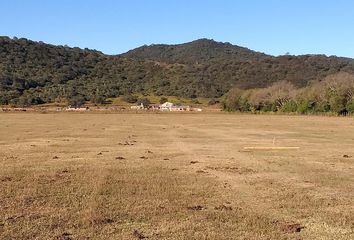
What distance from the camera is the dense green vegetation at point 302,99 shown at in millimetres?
103375

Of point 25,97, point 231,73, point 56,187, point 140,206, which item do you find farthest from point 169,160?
point 231,73

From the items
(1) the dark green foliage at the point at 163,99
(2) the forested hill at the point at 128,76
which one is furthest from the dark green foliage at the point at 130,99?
(1) the dark green foliage at the point at 163,99

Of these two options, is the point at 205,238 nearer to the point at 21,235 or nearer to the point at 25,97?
the point at 21,235

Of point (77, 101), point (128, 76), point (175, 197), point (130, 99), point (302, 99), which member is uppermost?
point (128, 76)

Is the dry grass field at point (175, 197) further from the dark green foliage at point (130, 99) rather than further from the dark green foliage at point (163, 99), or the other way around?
the dark green foliage at point (163, 99)

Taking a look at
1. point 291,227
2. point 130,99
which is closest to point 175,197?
point 291,227

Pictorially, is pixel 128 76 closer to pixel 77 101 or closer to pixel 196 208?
pixel 77 101

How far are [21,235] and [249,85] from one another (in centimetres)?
16389

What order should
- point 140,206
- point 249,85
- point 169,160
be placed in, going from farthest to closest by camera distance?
point 249,85 < point 169,160 < point 140,206

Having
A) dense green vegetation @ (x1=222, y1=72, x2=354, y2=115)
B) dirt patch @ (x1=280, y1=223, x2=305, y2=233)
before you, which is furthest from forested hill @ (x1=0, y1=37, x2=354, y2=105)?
dirt patch @ (x1=280, y1=223, x2=305, y2=233)

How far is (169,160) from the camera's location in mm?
20375

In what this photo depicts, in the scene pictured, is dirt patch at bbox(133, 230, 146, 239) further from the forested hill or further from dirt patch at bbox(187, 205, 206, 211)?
the forested hill

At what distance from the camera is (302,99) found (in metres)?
115

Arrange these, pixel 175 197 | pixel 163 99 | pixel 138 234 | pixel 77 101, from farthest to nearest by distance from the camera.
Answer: pixel 163 99
pixel 77 101
pixel 175 197
pixel 138 234
